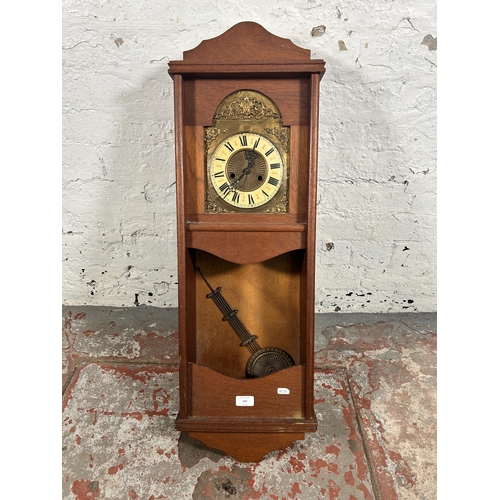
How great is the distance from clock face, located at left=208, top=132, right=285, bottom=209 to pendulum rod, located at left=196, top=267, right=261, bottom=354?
0.34 metres

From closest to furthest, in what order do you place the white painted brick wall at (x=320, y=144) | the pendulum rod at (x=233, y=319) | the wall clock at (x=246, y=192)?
the wall clock at (x=246, y=192) < the pendulum rod at (x=233, y=319) < the white painted brick wall at (x=320, y=144)

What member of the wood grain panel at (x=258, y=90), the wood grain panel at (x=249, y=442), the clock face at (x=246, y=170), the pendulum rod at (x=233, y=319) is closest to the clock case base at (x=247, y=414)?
the wood grain panel at (x=249, y=442)

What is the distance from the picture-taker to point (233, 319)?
155cm

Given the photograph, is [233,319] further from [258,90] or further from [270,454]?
[258,90]

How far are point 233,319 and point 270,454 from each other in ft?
1.58

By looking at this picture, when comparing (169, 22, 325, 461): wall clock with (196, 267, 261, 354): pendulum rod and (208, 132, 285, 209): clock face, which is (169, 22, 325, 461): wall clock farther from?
(196, 267, 261, 354): pendulum rod

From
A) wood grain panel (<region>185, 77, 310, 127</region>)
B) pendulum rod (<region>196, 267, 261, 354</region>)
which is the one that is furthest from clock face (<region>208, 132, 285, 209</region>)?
pendulum rod (<region>196, 267, 261, 354</region>)

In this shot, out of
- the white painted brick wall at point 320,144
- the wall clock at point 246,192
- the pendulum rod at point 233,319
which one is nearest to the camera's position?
the wall clock at point 246,192

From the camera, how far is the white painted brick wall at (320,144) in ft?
6.10

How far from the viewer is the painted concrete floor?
1263 mm

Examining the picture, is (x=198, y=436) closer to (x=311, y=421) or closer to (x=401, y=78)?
(x=311, y=421)

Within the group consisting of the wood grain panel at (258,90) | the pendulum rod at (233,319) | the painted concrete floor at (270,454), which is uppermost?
the wood grain panel at (258,90)

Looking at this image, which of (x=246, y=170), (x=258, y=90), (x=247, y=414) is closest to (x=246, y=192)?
(x=246, y=170)

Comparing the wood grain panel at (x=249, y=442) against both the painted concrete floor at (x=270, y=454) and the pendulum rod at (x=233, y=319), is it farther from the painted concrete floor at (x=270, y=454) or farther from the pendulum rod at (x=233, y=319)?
the pendulum rod at (x=233, y=319)
